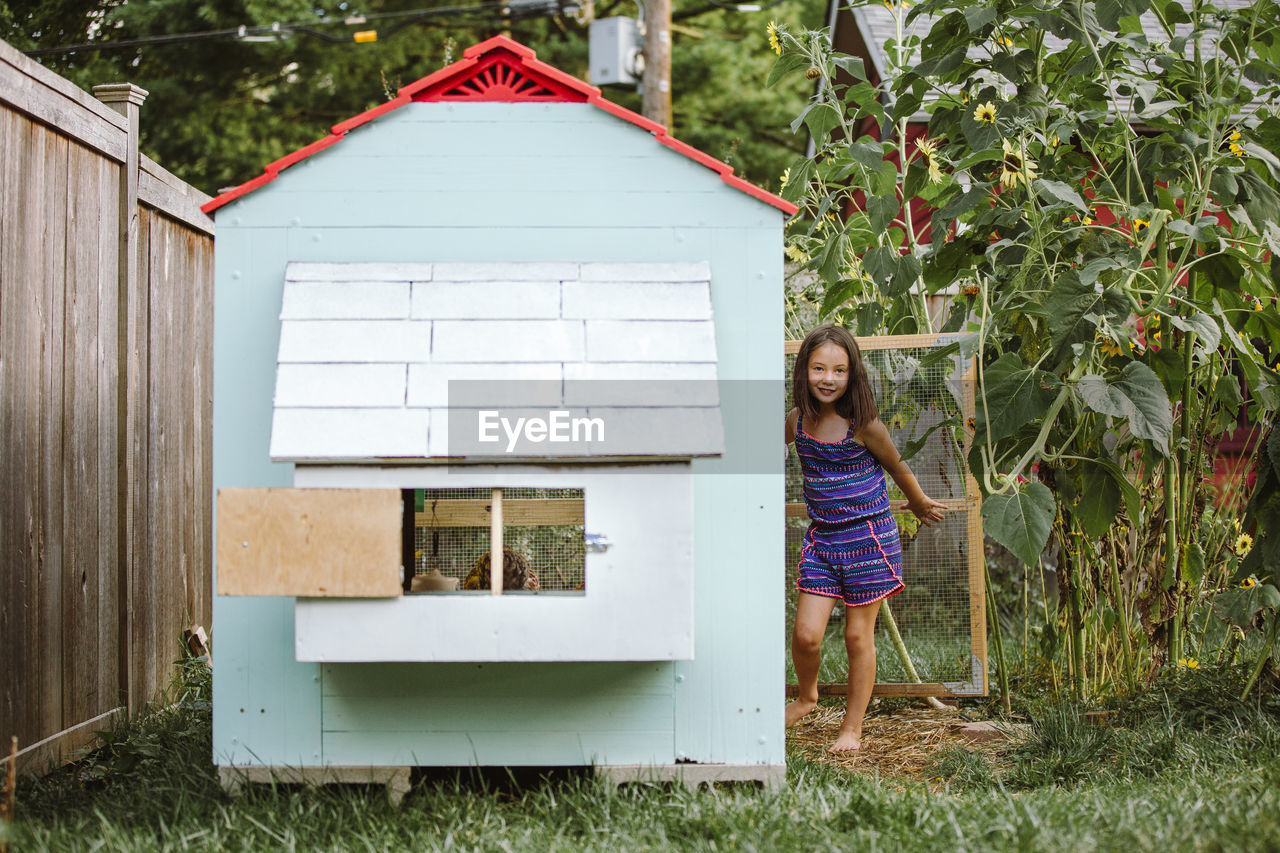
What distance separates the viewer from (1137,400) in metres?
3.46

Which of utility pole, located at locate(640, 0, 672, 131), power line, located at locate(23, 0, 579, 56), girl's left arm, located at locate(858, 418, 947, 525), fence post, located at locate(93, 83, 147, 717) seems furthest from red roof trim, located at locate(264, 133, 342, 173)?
power line, located at locate(23, 0, 579, 56)

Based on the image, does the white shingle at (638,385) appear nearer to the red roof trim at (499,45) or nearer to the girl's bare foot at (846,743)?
the red roof trim at (499,45)

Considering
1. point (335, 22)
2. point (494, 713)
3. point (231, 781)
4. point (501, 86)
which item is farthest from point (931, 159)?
point (335, 22)

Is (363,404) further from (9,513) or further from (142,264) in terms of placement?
(142,264)

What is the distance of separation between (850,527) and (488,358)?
1.42 m

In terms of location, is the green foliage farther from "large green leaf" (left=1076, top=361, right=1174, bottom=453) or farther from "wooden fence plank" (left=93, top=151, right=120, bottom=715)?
"large green leaf" (left=1076, top=361, right=1174, bottom=453)

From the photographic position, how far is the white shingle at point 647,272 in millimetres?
3150

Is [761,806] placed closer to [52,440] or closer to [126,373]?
[52,440]

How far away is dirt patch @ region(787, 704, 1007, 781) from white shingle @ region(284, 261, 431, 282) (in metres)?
1.91

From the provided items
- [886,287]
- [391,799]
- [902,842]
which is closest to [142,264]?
[391,799]

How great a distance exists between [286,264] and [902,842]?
86.3 inches

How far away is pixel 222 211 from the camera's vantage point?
3.22 m

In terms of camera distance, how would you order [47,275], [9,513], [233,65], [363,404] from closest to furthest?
[363,404]
[9,513]
[47,275]
[233,65]

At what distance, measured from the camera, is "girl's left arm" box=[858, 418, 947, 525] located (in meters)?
3.72
